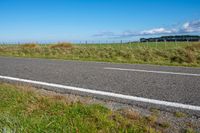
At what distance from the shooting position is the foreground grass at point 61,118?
299 centimetres

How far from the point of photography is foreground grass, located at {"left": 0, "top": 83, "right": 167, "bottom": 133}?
2.99 metres

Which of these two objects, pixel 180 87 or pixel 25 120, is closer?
A: pixel 25 120

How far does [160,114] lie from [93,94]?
1687 mm

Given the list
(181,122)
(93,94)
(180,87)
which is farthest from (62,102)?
(180,87)

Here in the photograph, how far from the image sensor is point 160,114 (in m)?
3.66

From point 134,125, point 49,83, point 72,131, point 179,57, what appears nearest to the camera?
point 72,131

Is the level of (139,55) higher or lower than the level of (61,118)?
higher

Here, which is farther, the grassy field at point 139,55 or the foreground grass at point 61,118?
the grassy field at point 139,55

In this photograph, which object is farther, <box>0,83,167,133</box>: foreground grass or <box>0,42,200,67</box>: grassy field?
<box>0,42,200,67</box>: grassy field

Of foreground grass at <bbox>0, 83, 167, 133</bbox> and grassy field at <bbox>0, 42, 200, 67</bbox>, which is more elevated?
grassy field at <bbox>0, 42, 200, 67</bbox>

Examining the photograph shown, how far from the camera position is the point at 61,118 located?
10.9ft

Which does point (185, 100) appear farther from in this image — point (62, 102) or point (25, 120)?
point (25, 120)

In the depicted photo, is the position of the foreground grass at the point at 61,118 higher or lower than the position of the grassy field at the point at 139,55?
lower

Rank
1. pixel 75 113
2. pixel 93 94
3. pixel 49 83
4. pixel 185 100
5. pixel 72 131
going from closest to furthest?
pixel 72 131 → pixel 75 113 → pixel 185 100 → pixel 93 94 → pixel 49 83
